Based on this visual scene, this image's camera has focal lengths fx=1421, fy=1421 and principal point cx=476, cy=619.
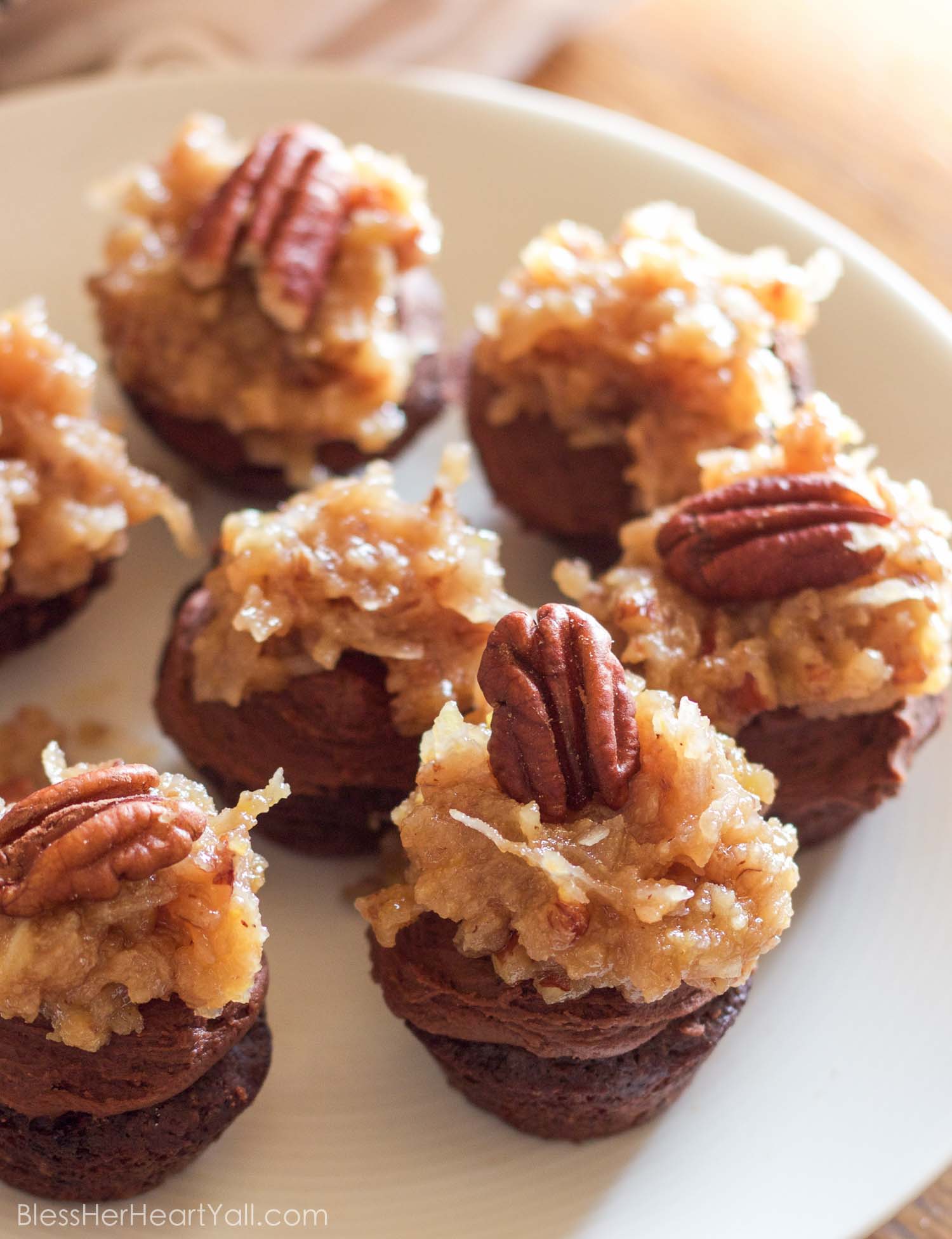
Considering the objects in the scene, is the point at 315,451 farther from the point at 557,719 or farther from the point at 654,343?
the point at 557,719

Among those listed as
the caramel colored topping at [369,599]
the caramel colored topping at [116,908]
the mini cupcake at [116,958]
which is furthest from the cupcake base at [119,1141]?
the caramel colored topping at [369,599]

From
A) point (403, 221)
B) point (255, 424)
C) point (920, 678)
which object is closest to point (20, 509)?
point (255, 424)

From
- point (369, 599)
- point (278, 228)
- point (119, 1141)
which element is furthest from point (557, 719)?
point (278, 228)

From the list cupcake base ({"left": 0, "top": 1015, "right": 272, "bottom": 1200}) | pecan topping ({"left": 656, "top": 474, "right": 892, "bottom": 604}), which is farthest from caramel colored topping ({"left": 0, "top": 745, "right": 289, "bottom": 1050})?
pecan topping ({"left": 656, "top": 474, "right": 892, "bottom": 604})

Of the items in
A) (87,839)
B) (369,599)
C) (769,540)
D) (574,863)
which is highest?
(769,540)

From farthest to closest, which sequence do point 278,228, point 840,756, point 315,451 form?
point 315,451 → point 278,228 → point 840,756

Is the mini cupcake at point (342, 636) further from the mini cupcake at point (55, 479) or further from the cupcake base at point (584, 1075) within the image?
the cupcake base at point (584, 1075)

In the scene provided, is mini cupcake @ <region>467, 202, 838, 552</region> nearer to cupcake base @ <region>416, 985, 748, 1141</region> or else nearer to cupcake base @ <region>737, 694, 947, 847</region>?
cupcake base @ <region>737, 694, 947, 847</region>
